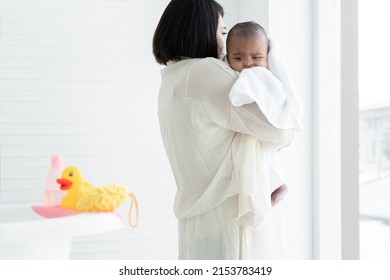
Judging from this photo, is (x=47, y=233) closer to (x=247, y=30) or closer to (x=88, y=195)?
(x=88, y=195)

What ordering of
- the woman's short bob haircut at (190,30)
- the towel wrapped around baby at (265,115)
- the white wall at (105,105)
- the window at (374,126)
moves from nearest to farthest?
the towel wrapped around baby at (265,115)
the woman's short bob haircut at (190,30)
the white wall at (105,105)
the window at (374,126)

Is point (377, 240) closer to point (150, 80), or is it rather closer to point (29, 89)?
point (150, 80)

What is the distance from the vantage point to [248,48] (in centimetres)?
147

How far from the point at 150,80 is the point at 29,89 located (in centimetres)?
58

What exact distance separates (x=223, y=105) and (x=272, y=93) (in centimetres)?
14

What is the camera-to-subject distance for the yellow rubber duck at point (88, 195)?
143 cm

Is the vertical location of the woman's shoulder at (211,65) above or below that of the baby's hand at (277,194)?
above

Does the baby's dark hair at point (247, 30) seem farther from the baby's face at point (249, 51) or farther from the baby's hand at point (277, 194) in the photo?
the baby's hand at point (277, 194)

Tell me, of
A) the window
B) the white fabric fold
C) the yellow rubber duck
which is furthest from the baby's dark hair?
the window

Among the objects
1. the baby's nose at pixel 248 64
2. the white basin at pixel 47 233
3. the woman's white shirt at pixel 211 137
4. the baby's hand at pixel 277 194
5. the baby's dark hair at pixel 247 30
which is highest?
the baby's dark hair at pixel 247 30

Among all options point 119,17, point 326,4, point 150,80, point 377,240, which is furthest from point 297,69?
point 377,240

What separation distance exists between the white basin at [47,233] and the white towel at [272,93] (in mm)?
498

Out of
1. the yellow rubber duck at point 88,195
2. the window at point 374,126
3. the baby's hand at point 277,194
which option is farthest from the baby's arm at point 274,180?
the window at point 374,126

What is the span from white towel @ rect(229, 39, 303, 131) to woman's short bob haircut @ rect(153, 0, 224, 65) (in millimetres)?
165
